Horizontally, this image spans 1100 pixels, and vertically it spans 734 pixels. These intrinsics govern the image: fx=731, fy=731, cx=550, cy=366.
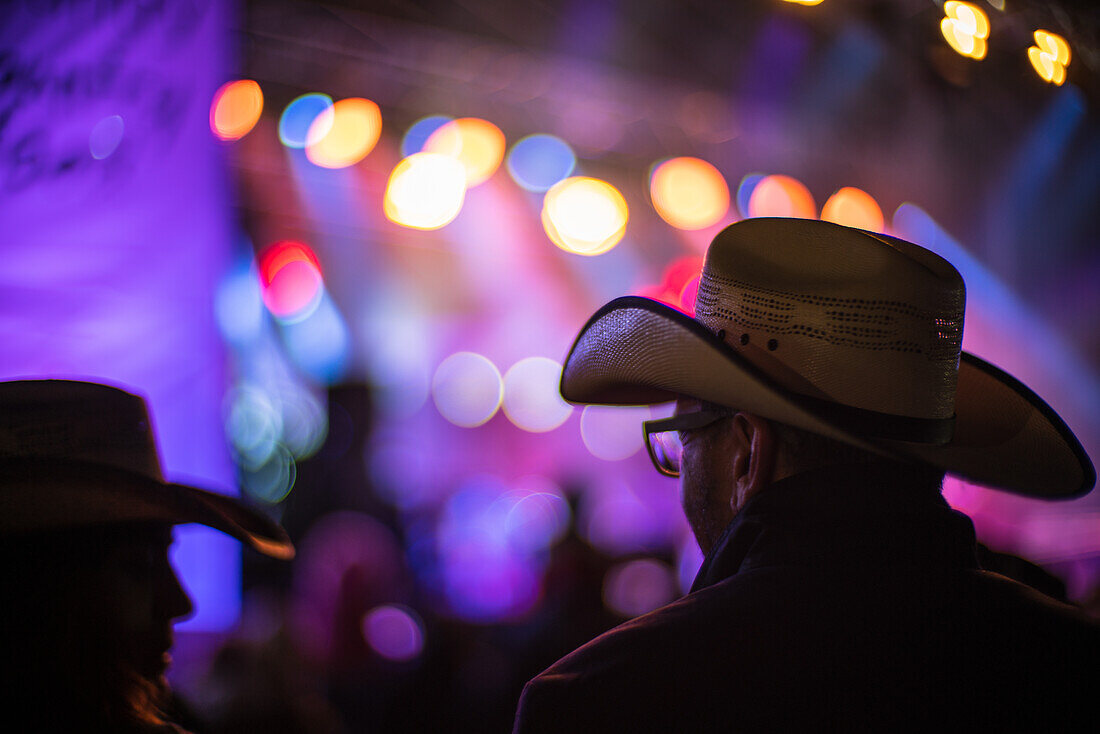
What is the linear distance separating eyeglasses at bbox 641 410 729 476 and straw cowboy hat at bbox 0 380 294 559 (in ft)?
3.24

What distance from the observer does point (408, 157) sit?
926 cm

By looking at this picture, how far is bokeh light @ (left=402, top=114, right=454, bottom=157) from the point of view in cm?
862

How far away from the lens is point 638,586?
7.59 meters

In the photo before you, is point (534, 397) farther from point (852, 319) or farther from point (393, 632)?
point (852, 319)

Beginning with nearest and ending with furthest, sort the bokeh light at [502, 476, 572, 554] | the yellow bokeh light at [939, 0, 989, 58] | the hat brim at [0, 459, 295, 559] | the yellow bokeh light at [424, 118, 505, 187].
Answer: the hat brim at [0, 459, 295, 559]
the yellow bokeh light at [939, 0, 989, 58]
the yellow bokeh light at [424, 118, 505, 187]
the bokeh light at [502, 476, 572, 554]

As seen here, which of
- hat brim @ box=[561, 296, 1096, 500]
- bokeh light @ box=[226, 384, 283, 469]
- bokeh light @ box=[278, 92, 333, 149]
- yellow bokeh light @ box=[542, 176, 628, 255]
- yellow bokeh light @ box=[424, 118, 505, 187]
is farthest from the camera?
bokeh light @ box=[226, 384, 283, 469]

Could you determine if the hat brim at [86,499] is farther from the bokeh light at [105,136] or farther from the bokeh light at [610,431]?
the bokeh light at [610,431]

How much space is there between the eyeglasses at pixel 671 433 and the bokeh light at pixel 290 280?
34.3 ft

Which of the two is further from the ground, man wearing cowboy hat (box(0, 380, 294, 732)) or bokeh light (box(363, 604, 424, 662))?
Answer: man wearing cowboy hat (box(0, 380, 294, 732))

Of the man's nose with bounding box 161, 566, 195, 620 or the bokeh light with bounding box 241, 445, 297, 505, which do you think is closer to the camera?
the man's nose with bounding box 161, 566, 195, 620

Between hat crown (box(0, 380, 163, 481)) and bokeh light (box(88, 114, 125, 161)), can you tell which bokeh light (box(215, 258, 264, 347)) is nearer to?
bokeh light (box(88, 114, 125, 161))

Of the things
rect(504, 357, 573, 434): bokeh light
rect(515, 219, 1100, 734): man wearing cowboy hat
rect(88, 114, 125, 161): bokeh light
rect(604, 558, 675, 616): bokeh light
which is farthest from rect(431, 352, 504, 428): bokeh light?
rect(515, 219, 1100, 734): man wearing cowboy hat

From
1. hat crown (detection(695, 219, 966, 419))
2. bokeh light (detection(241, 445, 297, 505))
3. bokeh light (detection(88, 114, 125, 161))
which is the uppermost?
bokeh light (detection(88, 114, 125, 161))

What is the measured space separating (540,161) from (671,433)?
8.67m
